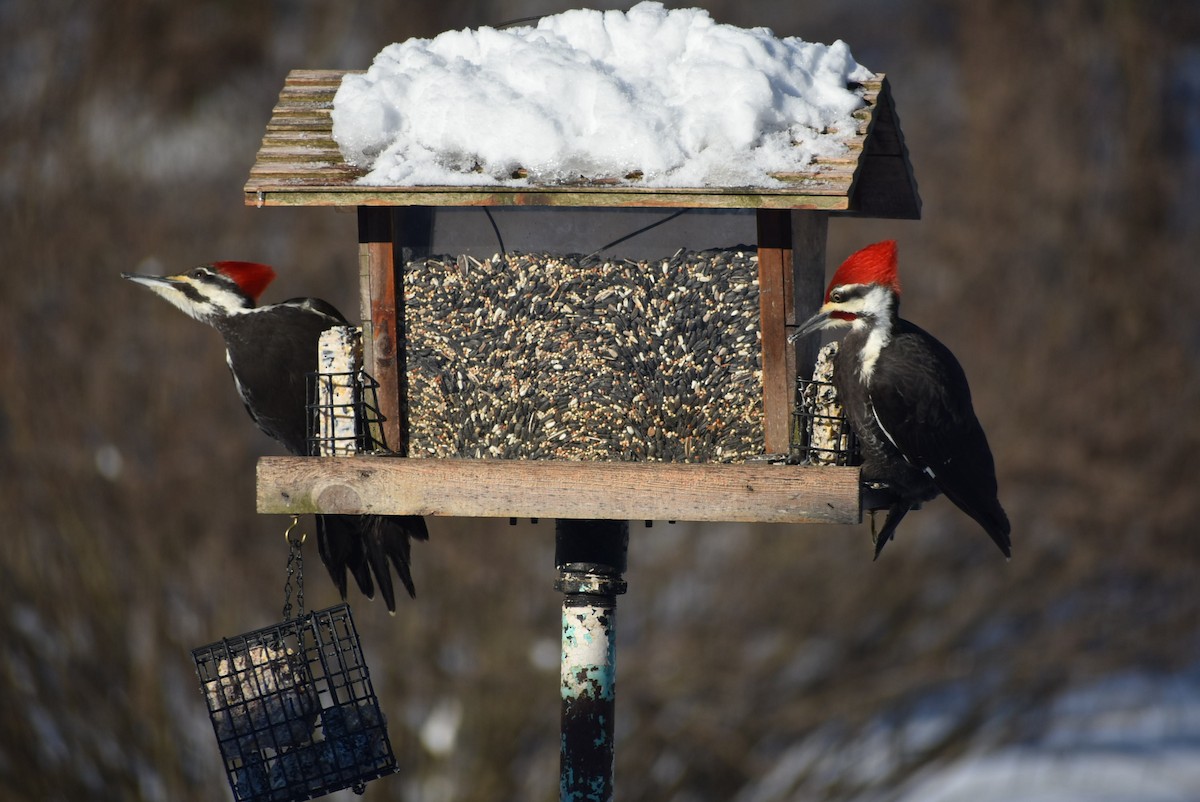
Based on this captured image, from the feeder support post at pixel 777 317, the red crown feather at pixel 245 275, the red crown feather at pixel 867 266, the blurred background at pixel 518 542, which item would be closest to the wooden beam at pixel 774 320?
the feeder support post at pixel 777 317

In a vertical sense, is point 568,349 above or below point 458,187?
below

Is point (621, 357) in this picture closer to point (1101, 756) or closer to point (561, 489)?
point (561, 489)

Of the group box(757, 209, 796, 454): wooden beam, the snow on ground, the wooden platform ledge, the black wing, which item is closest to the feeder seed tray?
the wooden platform ledge

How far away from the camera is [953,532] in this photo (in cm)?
711

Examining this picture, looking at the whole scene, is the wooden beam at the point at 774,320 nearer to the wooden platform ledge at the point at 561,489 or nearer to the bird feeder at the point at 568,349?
the bird feeder at the point at 568,349

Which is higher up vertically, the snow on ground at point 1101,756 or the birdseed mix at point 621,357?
the birdseed mix at point 621,357

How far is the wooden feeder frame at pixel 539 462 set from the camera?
325cm

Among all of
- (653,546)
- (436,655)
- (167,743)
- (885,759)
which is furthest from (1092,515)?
(167,743)

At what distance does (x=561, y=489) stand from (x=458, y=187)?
26.3 inches

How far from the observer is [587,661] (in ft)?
11.6

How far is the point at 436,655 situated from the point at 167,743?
1189mm

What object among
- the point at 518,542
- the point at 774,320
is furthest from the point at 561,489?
the point at 518,542

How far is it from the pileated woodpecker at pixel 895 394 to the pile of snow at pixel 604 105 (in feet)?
1.24

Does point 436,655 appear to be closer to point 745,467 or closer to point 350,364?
point 350,364
